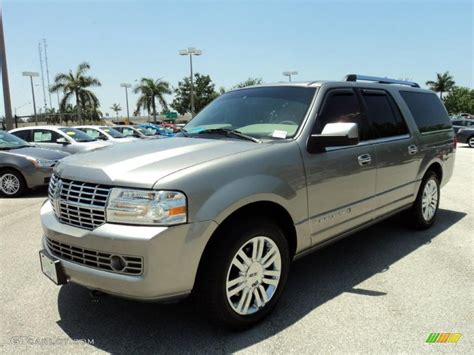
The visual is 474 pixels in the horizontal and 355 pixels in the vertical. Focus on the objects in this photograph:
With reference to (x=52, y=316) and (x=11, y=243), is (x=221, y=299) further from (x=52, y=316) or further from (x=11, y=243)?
(x=11, y=243)

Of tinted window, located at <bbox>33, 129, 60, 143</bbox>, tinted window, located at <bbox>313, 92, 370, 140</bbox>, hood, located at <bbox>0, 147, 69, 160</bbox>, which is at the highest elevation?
tinted window, located at <bbox>313, 92, 370, 140</bbox>

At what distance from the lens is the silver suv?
8.23ft

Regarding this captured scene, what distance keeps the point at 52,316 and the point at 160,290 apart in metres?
1.30

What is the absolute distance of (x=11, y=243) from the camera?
203 inches

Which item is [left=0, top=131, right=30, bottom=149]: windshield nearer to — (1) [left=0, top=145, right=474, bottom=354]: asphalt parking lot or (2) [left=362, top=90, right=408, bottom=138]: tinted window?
(1) [left=0, top=145, right=474, bottom=354]: asphalt parking lot

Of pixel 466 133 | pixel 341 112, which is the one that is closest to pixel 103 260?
pixel 341 112

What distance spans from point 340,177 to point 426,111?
254cm

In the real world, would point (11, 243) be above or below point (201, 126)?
below

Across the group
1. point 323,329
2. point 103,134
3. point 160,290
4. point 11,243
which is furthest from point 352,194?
point 103,134

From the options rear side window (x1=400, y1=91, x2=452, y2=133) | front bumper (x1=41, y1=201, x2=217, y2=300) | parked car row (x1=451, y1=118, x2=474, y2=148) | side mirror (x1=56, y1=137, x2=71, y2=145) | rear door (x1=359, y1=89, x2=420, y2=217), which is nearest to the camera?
front bumper (x1=41, y1=201, x2=217, y2=300)

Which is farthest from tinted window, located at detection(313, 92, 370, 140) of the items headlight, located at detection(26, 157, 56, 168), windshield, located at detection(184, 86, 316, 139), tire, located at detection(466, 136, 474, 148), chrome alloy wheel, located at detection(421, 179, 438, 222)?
tire, located at detection(466, 136, 474, 148)

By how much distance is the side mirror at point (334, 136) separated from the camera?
10.5 ft

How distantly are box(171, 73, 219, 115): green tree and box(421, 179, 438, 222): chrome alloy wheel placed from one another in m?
50.8

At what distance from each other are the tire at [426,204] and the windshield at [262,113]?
2434 mm
